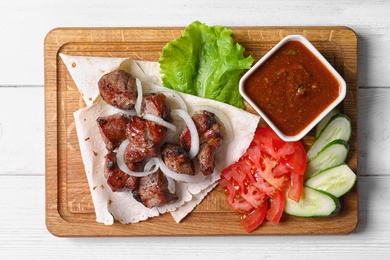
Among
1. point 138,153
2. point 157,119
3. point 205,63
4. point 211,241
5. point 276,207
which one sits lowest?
point 211,241

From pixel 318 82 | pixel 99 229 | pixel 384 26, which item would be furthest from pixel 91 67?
pixel 384 26

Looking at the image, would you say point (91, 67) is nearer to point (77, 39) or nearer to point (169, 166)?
point (77, 39)

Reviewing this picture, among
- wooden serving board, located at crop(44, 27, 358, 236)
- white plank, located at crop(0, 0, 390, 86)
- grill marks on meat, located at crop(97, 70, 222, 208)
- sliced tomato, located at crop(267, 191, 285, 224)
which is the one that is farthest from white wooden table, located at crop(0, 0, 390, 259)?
grill marks on meat, located at crop(97, 70, 222, 208)

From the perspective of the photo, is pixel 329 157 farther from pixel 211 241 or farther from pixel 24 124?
pixel 24 124

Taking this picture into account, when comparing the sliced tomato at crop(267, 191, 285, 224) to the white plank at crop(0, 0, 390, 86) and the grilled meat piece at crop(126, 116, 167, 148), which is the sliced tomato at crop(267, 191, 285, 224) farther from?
the white plank at crop(0, 0, 390, 86)

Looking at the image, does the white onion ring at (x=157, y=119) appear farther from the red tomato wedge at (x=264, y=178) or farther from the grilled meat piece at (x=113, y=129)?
the red tomato wedge at (x=264, y=178)

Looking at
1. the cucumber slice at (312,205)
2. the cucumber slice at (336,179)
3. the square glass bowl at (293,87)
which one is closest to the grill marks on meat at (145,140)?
the square glass bowl at (293,87)

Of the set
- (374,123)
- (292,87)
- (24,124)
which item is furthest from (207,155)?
(24,124)
